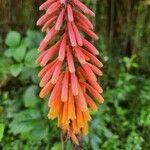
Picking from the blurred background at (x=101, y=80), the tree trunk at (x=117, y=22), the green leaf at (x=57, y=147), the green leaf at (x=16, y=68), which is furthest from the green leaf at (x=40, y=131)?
Result: the tree trunk at (x=117, y=22)

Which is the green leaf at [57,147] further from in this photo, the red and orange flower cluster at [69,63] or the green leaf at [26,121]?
the red and orange flower cluster at [69,63]

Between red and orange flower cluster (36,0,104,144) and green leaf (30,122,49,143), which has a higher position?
red and orange flower cluster (36,0,104,144)

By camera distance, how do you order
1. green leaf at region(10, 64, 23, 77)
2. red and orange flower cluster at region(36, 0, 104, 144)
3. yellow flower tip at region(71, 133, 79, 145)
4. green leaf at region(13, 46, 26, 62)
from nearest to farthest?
red and orange flower cluster at region(36, 0, 104, 144) → yellow flower tip at region(71, 133, 79, 145) → green leaf at region(10, 64, 23, 77) → green leaf at region(13, 46, 26, 62)

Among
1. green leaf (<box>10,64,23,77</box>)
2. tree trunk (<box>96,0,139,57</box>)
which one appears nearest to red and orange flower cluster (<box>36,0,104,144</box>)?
green leaf (<box>10,64,23,77</box>)

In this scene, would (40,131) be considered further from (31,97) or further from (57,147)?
(31,97)

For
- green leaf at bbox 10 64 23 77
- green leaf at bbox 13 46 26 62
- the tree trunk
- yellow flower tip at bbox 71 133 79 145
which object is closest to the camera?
yellow flower tip at bbox 71 133 79 145

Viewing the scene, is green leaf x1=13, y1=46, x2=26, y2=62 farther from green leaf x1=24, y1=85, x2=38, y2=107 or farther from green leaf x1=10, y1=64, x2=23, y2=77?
green leaf x1=24, y1=85, x2=38, y2=107
